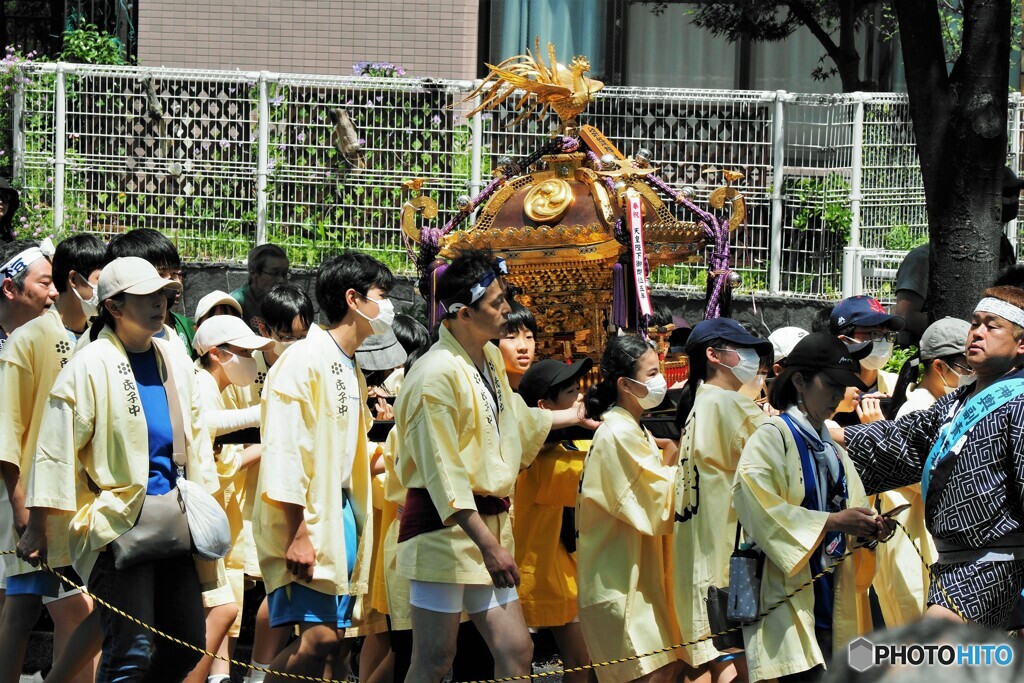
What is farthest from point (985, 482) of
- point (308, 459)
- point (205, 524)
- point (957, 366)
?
point (205, 524)

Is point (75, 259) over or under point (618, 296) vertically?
over

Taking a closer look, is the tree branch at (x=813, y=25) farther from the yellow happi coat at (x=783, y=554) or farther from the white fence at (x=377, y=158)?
the yellow happi coat at (x=783, y=554)

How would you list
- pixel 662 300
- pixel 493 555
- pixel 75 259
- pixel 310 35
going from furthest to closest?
pixel 310 35, pixel 662 300, pixel 75 259, pixel 493 555

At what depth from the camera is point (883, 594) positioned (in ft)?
20.8

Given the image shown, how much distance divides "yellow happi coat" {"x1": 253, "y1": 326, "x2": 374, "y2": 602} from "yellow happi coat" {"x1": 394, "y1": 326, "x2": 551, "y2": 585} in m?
0.32

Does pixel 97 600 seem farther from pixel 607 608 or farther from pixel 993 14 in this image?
pixel 993 14

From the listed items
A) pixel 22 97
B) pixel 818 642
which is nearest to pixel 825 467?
pixel 818 642

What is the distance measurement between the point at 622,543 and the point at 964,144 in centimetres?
397

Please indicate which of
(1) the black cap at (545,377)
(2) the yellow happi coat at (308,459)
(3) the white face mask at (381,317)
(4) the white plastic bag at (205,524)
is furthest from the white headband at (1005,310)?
(4) the white plastic bag at (205,524)

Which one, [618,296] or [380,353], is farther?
[618,296]

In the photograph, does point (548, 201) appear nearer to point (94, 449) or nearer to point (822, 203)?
point (94, 449)

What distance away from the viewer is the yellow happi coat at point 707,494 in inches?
222

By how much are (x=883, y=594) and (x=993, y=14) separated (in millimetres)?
3746

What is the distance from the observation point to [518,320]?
6.86 meters
